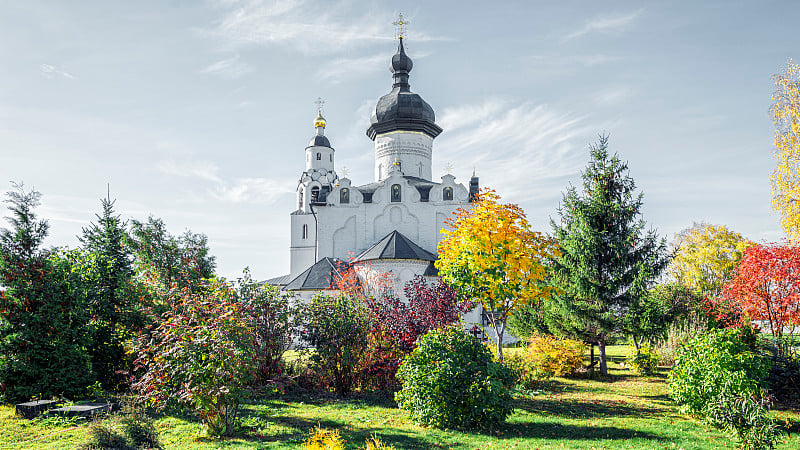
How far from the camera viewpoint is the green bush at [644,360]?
14.9 meters

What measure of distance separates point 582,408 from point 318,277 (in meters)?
18.5

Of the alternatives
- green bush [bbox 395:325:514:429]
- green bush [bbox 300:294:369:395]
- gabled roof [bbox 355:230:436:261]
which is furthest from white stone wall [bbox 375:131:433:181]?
green bush [bbox 395:325:514:429]

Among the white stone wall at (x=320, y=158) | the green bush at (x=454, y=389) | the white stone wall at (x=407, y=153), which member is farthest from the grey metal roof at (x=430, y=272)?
the green bush at (x=454, y=389)

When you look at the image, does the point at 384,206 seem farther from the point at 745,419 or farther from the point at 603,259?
the point at 745,419

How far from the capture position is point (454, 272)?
544 inches

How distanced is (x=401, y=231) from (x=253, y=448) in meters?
23.8

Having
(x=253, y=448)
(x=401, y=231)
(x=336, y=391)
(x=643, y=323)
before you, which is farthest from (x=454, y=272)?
(x=401, y=231)

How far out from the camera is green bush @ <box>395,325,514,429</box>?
27.1 feet

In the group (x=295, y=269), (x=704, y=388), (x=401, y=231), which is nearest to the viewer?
(x=704, y=388)

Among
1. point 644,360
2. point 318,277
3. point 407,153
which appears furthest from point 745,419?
point 407,153

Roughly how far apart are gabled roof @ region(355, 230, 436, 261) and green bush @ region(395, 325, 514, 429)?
55.3ft

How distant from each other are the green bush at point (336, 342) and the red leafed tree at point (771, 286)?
9.27 meters

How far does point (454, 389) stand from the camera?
8297 mm

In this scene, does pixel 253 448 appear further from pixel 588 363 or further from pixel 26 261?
pixel 588 363
